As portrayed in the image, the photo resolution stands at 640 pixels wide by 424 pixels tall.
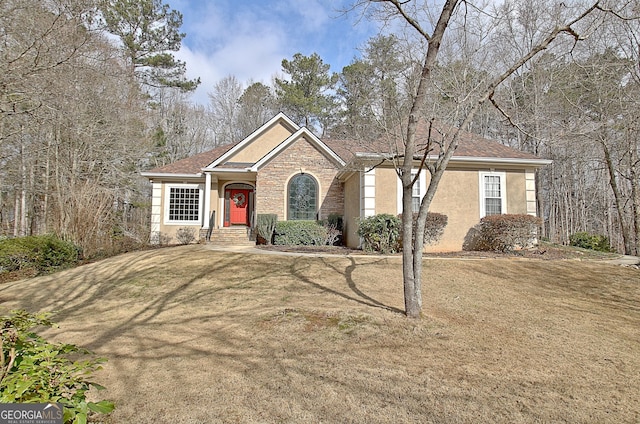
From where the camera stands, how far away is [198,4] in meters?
12.7

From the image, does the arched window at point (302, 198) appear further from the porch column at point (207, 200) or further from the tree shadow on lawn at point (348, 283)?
the tree shadow on lawn at point (348, 283)

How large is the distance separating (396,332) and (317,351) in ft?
3.90

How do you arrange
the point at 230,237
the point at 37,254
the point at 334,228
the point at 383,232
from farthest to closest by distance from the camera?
the point at 230,237
the point at 334,228
the point at 383,232
the point at 37,254

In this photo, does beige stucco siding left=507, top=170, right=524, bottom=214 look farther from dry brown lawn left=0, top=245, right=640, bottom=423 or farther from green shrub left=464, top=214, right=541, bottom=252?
dry brown lawn left=0, top=245, right=640, bottom=423

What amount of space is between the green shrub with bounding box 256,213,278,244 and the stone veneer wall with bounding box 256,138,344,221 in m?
0.79

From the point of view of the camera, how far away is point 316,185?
14.4 metres

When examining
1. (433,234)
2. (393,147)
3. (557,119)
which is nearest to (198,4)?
(393,147)

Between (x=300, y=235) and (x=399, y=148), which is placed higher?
(x=399, y=148)

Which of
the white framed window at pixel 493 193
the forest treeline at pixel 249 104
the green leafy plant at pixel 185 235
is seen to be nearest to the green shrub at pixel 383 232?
the forest treeline at pixel 249 104

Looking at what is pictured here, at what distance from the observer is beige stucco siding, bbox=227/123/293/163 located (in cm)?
1591

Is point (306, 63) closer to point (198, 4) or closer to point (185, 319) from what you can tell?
point (198, 4)

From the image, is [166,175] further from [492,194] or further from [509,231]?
[509,231]

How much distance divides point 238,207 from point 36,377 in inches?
592

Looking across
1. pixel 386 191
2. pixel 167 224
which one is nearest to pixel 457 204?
pixel 386 191
